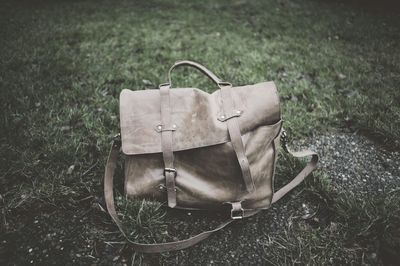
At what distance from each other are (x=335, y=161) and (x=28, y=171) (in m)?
2.37

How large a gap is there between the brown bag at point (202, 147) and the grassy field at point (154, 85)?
7.4 inches

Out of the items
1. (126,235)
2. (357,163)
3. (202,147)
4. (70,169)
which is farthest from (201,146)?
(357,163)

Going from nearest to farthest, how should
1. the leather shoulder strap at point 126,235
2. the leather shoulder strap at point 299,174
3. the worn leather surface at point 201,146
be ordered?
the leather shoulder strap at point 126,235
the worn leather surface at point 201,146
the leather shoulder strap at point 299,174

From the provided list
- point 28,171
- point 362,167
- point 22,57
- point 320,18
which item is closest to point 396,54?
point 320,18

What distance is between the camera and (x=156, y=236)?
1.78 metres

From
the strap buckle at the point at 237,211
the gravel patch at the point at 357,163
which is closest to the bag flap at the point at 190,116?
the strap buckle at the point at 237,211

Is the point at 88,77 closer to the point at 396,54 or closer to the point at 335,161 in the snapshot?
the point at 335,161

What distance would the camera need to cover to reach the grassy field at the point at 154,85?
1743mm

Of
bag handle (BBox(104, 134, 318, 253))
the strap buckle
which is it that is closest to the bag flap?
bag handle (BBox(104, 134, 318, 253))

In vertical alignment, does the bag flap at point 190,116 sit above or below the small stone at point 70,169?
above

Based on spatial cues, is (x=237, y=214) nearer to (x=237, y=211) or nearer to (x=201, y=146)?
(x=237, y=211)

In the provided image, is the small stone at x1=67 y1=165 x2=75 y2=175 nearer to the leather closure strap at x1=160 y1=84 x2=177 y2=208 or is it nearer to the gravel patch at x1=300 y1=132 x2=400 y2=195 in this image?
the leather closure strap at x1=160 y1=84 x2=177 y2=208

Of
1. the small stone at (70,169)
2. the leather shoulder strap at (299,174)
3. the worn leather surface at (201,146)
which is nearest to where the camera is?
the worn leather surface at (201,146)

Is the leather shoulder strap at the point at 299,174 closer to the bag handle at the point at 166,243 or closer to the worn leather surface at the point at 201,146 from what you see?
the bag handle at the point at 166,243
